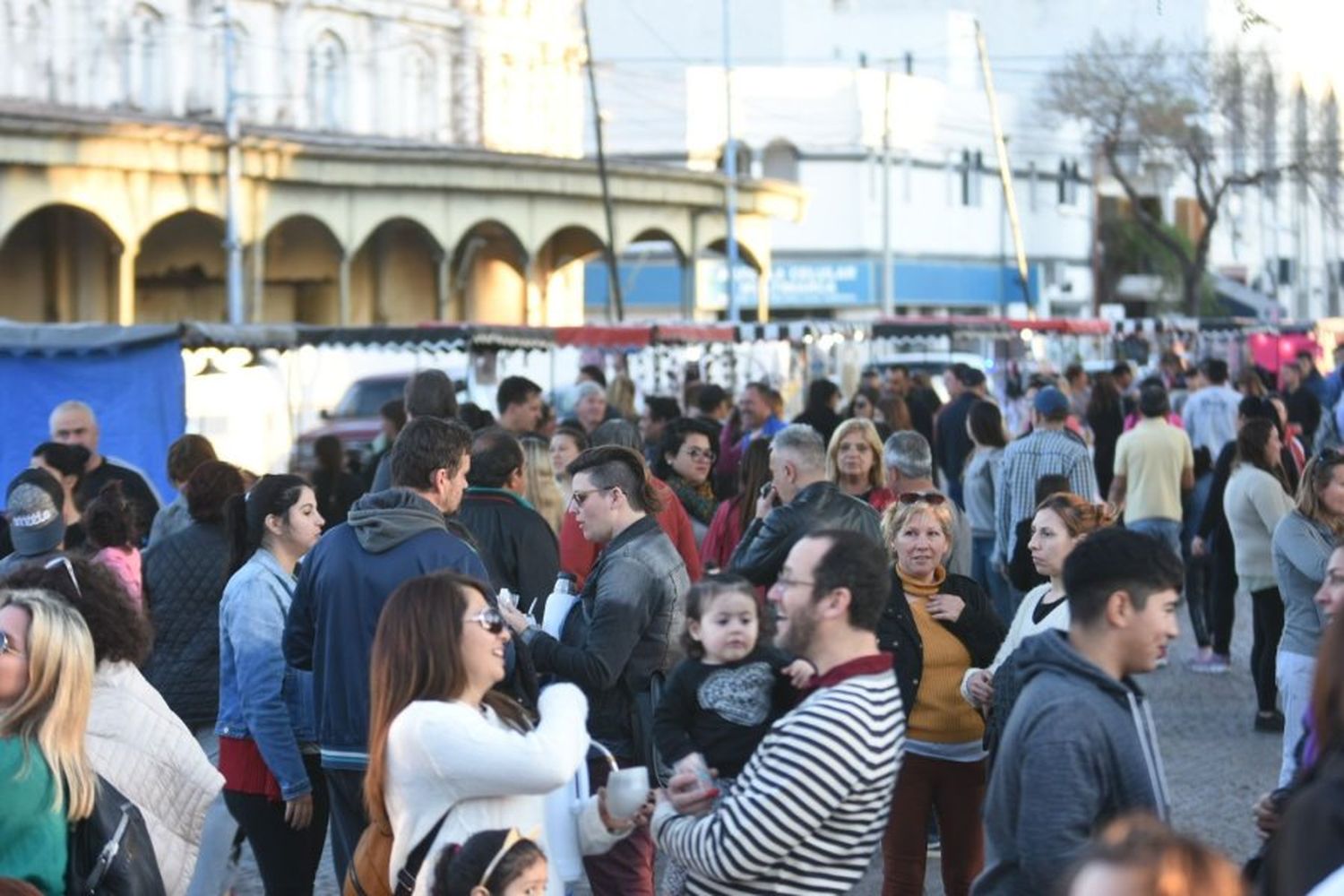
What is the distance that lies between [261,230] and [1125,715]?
104 ft

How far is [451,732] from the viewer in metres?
5.32

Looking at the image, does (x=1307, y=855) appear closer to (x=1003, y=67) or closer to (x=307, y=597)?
(x=307, y=597)

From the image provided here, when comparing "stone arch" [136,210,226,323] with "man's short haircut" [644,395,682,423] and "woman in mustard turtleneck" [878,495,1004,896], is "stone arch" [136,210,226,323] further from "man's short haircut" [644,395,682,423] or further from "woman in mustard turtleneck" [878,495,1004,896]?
"woman in mustard turtleneck" [878,495,1004,896]

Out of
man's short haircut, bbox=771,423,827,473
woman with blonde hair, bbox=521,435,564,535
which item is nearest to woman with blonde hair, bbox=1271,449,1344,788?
man's short haircut, bbox=771,423,827,473

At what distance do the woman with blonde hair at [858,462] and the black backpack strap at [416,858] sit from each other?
5.20m

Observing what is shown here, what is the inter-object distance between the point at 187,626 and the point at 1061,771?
16.5 feet

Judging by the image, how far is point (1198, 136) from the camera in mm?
62750

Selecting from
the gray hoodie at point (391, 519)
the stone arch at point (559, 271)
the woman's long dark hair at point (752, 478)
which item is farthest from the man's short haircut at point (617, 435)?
the stone arch at point (559, 271)

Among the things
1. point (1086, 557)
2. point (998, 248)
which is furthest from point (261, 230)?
point (998, 248)

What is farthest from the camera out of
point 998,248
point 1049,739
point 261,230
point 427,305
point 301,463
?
point 998,248

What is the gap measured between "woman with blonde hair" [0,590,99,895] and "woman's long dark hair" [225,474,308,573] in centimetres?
221

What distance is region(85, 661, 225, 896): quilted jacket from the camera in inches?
253

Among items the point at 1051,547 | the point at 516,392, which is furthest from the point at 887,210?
the point at 1051,547

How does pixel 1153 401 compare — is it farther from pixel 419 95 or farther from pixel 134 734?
pixel 419 95
